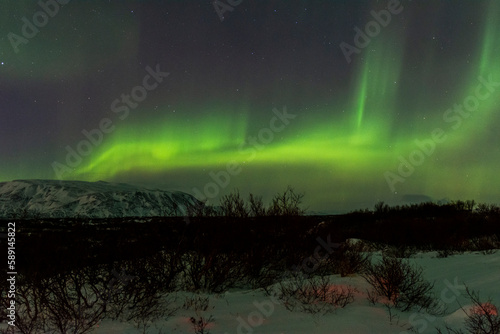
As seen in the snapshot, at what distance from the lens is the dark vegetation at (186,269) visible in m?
7.50

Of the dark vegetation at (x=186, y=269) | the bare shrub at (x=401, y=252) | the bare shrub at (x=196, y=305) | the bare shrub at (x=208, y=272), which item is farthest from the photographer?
the bare shrub at (x=401, y=252)

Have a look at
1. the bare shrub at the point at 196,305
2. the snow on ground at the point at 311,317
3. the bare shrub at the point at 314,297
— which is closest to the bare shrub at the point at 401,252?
the snow on ground at the point at 311,317

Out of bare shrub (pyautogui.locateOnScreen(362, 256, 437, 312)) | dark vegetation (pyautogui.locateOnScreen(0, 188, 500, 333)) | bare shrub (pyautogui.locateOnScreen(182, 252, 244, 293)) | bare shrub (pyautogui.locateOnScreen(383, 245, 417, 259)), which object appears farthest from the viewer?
bare shrub (pyautogui.locateOnScreen(383, 245, 417, 259))

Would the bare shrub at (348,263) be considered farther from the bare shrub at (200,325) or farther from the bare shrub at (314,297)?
the bare shrub at (200,325)

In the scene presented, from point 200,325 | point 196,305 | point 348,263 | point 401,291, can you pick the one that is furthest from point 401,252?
point 200,325

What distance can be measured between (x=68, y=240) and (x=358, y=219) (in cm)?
4102

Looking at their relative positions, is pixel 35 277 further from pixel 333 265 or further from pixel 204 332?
pixel 333 265

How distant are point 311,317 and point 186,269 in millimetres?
4654

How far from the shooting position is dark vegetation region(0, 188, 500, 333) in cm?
750

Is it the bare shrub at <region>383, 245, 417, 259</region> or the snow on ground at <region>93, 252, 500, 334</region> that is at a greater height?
the bare shrub at <region>383, 245, 417, 259</region>

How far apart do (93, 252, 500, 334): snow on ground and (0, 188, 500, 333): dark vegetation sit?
26 cm

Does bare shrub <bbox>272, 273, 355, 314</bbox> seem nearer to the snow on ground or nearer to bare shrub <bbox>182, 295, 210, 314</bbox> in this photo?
the snow on ground

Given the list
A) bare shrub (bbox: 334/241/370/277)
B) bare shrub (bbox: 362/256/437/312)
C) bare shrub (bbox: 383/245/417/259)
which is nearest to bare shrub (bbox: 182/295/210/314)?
bare shrub (bbox: 362/256/437/312)

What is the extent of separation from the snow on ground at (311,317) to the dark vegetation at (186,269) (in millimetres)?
259
